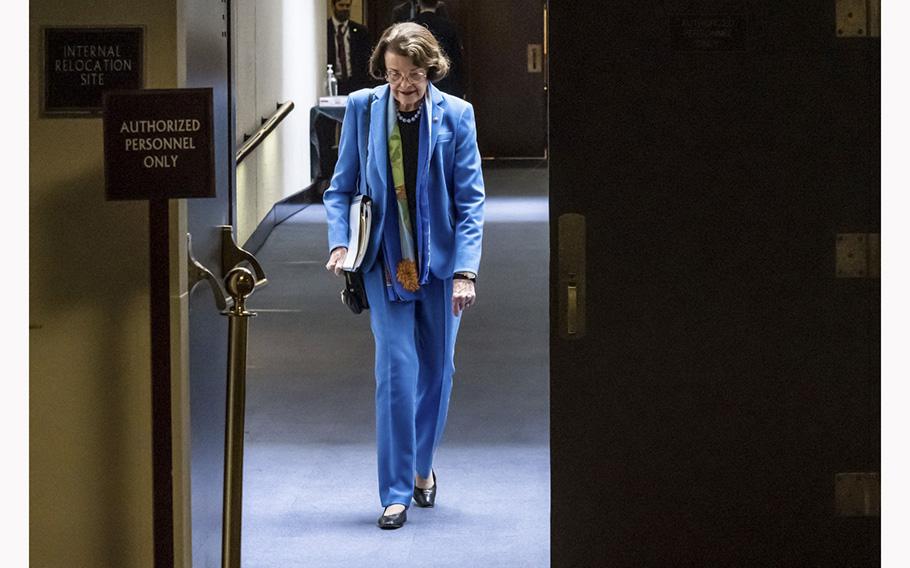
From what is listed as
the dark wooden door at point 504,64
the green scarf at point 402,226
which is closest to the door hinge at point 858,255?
the green scarf at point 402,226

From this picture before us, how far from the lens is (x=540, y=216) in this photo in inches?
561

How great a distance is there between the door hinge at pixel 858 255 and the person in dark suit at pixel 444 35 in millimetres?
12912

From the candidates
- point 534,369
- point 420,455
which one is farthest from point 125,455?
point 534,369

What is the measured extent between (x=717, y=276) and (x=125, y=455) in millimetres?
1534

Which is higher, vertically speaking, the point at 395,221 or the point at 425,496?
the point at 395,221

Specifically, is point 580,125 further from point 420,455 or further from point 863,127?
point 420,455

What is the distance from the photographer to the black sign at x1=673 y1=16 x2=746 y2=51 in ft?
12.4

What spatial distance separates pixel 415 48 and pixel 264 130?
6910 mm

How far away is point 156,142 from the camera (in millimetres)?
3234

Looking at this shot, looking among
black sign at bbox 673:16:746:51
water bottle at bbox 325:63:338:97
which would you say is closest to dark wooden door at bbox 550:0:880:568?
black sign at bbox 673:16:746:51

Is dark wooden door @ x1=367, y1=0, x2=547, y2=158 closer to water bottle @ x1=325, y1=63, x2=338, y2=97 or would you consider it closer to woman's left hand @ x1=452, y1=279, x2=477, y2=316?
water bottle @ x1=325, y1=63, x2=338, y2=97

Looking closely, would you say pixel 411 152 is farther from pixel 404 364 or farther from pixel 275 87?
pixel 275 87

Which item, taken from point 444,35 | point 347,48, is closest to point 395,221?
point 347,48

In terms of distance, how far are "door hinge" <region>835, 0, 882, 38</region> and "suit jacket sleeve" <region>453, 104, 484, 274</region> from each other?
4.89 ft
